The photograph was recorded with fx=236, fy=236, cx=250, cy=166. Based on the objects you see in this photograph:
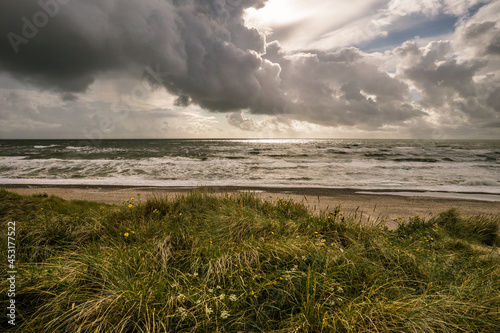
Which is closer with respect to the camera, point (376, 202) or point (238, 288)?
point (238, 288)

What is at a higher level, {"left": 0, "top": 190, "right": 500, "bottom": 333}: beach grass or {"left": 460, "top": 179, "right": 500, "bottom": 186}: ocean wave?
{"left": 0, "top": 190, "right": 500, "bottom": 333}: beach grass

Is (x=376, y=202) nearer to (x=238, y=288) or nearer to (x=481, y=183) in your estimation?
(x=238, y=288)

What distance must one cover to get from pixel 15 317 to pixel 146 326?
1.41 meters

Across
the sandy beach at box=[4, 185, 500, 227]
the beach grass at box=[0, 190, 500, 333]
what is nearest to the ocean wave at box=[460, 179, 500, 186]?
the sandy beach at box=[4, 185, 500, 227]

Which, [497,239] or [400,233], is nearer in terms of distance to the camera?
[400,233]

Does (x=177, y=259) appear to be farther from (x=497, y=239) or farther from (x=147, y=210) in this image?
(x=497, y=239)

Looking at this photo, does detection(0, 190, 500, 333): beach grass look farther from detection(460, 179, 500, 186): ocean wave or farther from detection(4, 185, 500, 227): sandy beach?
detection(460, 179, 500, 186): ocean wave

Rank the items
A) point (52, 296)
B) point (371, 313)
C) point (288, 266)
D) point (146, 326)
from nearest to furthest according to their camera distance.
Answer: point (146, 326) → point (371, 313) → point (52, 296) → point (288, 266)

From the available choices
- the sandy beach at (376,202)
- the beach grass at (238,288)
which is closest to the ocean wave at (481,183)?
the sandy beach at (376,202)

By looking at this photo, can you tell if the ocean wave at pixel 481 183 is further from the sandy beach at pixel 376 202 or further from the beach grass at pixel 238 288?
the beach grass at pixel 238 288

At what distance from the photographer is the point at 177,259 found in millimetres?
3385

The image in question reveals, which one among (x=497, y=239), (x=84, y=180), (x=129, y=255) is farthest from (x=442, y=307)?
(x=84, y=180)

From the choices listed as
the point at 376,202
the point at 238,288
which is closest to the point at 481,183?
the point at 376,202

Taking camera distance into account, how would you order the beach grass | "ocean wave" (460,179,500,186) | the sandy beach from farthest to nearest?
"ocean wave" (460,179,500,186)
the sandy beach
the beach grass
